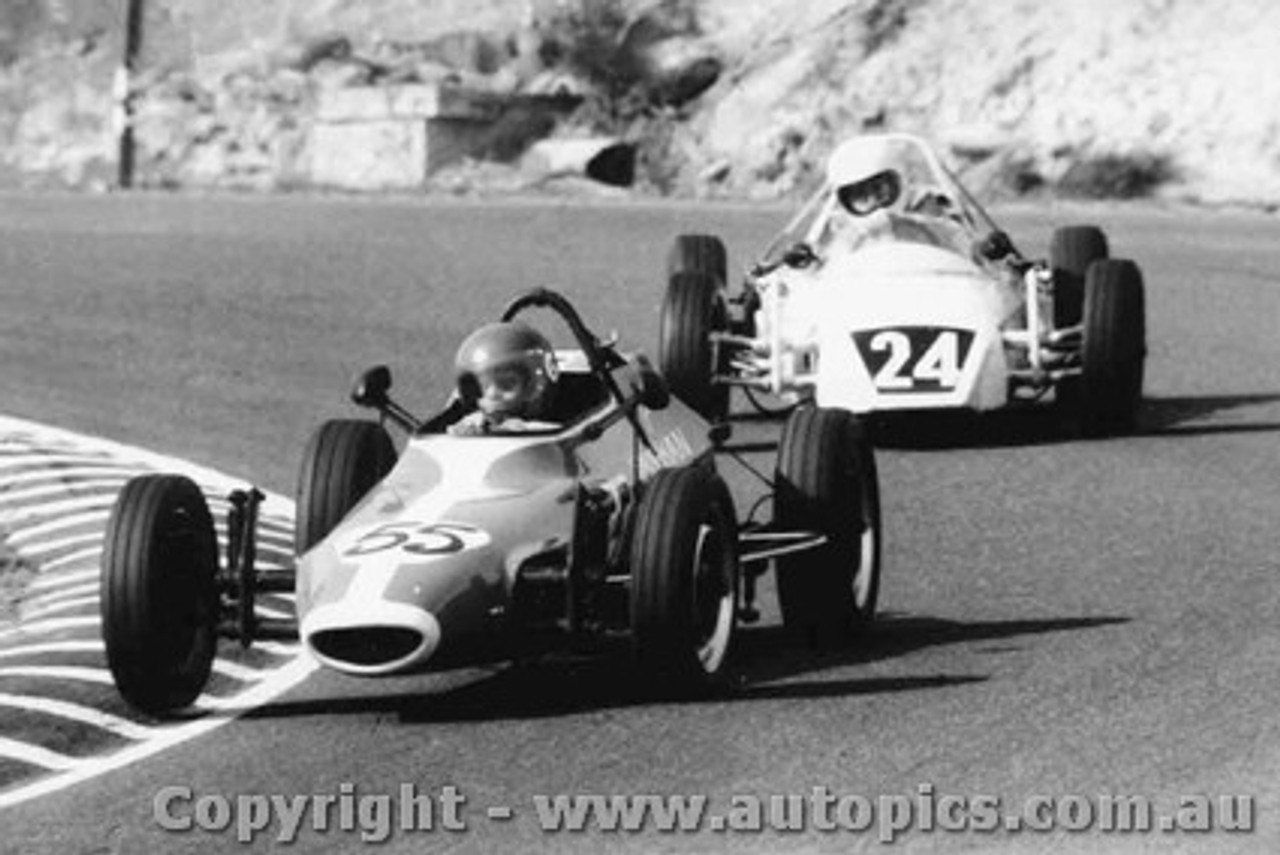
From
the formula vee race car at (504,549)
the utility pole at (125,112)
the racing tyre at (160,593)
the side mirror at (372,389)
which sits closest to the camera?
the formula vee race car at (504,549)

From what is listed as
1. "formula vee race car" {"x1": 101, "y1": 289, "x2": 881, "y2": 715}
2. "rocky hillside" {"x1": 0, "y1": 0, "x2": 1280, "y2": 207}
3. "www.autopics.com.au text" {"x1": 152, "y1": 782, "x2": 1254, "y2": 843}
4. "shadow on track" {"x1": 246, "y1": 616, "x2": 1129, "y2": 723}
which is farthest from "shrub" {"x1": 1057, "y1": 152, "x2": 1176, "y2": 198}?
"www.autopics.com.au text" {"x1": 152, "y1": 782, "x2": 1254, "y2": 843}

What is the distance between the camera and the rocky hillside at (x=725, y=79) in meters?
32.8

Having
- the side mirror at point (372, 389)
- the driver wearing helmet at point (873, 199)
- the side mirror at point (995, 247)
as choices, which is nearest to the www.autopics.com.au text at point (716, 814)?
the side mirror at point (372, 389)

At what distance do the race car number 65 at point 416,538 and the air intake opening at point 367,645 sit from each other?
0.26 m

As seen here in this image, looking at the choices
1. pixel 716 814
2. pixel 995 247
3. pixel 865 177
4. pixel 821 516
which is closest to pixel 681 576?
pixel 821 516

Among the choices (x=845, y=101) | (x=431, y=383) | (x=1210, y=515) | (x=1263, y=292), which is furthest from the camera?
(x=845, y=101)

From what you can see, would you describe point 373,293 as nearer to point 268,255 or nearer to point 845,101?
point 268,255

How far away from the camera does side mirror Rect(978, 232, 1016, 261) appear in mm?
18719

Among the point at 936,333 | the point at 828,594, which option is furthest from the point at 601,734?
the point at 936,333

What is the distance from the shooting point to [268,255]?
27875 mm

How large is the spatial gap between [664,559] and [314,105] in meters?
26.8

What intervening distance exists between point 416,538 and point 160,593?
741 millimetres

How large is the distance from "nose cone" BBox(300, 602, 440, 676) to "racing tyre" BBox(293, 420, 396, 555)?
1185mm

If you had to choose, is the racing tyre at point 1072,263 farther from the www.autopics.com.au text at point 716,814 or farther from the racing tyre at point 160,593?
the www.autopics.com.au text at point 716,814
